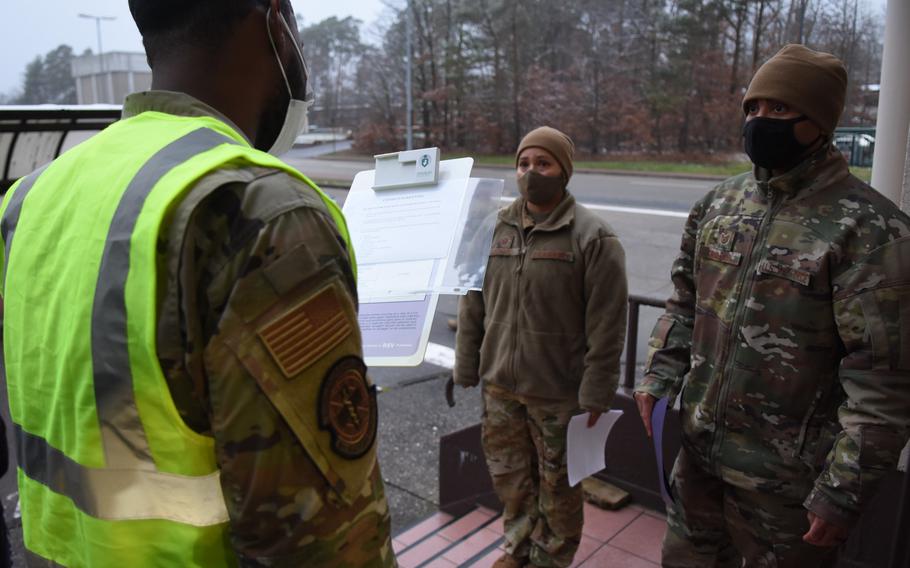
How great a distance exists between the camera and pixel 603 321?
2.94 meters

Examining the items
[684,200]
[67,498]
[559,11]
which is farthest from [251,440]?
[559,11]

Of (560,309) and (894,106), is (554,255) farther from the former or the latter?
(894,106)

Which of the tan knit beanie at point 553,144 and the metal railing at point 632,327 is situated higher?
the tan knit beanie at point 553,144

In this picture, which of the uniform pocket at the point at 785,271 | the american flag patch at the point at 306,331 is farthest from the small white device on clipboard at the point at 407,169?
the uniform pocket at the point at 785,271

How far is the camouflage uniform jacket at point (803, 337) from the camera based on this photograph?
6.18 ft

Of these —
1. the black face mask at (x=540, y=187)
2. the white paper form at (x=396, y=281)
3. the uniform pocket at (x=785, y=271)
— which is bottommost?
the uniform pocket at (x=785, y=271)

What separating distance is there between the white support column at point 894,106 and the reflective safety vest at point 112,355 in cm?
298

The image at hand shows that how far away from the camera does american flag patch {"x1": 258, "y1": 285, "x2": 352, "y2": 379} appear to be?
92 cm

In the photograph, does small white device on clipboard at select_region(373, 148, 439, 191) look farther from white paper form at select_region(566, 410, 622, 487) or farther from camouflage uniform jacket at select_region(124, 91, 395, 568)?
white paper form at select_region(566, 410, 622, 487)

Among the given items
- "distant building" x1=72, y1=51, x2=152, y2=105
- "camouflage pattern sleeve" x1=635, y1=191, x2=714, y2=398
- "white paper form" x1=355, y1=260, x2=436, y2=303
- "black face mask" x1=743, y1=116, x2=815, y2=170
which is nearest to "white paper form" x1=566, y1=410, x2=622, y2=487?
"camouflage pattern sleeve" x1=635, y1=191, x2=714, y2=398

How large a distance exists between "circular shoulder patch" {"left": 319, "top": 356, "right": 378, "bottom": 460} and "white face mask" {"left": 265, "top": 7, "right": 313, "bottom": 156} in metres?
0.53

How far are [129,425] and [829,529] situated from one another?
1.82 m

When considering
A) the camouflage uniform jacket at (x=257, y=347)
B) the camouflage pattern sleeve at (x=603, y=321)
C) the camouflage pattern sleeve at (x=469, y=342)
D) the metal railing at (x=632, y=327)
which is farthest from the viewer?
the metal railing at (x=632, y=327)

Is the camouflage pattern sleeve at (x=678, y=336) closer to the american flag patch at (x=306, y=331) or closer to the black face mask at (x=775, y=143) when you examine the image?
the black face mask at (x=775, y=143)
